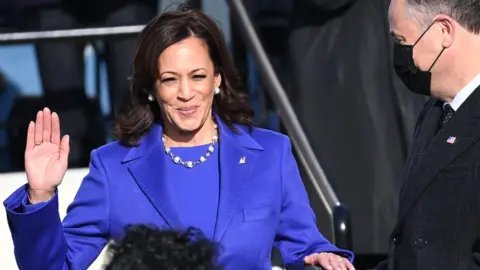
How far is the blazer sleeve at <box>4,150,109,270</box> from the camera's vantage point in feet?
10.7

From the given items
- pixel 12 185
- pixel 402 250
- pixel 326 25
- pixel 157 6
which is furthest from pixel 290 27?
pixel 402 250

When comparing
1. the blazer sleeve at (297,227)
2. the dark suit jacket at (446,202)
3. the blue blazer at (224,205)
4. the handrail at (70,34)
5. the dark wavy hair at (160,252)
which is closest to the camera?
the dark wavy hair at (160,252)

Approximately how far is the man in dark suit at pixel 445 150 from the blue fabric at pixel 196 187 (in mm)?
589

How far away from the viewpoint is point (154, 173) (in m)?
3.60

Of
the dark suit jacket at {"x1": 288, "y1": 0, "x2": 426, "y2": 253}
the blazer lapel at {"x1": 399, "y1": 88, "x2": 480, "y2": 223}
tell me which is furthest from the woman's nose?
the dark suit jacket at {"x1": 288, "y1": 0, "x2": 426, "y2": 253}

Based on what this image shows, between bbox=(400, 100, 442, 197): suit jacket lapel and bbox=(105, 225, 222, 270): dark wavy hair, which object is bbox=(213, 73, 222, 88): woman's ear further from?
bbox=(105, 225, 222, 270): dark wavy hair

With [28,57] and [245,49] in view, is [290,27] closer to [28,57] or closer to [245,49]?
[245,49]

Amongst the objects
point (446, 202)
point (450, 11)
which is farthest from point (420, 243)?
point (450, 11)

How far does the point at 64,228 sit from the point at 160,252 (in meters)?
1.19

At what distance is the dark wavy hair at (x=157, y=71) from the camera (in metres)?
3.58

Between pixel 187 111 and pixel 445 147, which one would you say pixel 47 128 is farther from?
pixel 445 147

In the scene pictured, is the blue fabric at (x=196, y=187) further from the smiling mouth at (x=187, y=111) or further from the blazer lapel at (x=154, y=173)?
the smiling mouth at (x=187, y=111)

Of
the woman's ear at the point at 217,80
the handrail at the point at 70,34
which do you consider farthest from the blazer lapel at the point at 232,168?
the handrail at the point at 70,34

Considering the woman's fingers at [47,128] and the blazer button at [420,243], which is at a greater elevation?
the woman's fingers at [47,128]
